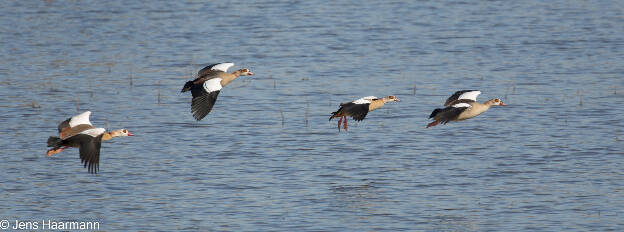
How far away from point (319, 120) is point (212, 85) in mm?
4723

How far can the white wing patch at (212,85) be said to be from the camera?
1989 cm

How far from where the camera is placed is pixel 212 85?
20.0 meters

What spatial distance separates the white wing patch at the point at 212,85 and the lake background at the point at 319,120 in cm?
129

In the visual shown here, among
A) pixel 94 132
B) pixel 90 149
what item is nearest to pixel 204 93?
pixel 94 132

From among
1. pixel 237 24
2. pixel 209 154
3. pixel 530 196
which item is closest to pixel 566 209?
pixel 530 196

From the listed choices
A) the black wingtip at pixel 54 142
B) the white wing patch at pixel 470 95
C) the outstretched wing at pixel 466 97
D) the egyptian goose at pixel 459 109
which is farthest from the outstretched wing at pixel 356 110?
the black wingtip at pixel 54 142

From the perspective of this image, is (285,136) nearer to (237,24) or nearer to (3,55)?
(3,55)

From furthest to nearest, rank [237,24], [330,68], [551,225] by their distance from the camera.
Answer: [237,24], [330,68], [551,225]

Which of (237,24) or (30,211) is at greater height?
(237,24)

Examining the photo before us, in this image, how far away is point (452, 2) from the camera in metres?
44.0

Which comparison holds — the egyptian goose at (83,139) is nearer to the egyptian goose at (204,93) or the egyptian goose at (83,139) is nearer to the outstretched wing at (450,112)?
the egyptian goose at (204,93)

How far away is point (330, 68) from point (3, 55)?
8662 millimetres

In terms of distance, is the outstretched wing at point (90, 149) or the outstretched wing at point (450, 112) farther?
the outstretched wing at point (450, 112)

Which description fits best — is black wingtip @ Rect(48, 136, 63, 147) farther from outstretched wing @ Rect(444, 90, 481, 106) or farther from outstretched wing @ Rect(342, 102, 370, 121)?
outstretched wing @ Rect(444, 90, 481, 106)
